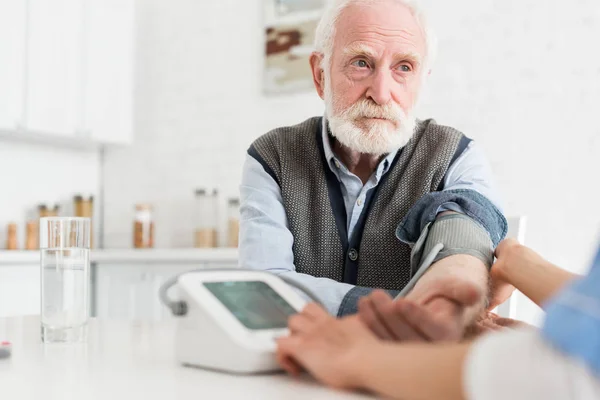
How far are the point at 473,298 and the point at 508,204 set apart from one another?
2.31 m

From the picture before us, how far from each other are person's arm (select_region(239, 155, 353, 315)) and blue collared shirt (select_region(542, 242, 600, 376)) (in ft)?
3.00

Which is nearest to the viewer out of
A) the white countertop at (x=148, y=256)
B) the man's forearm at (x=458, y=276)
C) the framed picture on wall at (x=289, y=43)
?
the man's forearm at (x=458, y=276)

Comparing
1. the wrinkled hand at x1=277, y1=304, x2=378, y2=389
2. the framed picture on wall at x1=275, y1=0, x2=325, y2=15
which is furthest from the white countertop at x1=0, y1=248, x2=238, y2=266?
the wrinkled hand at x1=277, y1=304, x2=378, y2=389

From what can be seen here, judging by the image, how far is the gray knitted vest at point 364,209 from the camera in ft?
5.05

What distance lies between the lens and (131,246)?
4.17 metres

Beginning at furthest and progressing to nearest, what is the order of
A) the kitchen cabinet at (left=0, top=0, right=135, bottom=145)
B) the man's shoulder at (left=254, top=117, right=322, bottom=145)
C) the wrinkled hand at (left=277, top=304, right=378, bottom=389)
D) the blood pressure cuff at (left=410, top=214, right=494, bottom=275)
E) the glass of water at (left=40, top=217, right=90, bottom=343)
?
the kitchen cabinet at (left=0, top=0, right=135, bottom=145) → the man's shoulder at (left=254, top=117, right=322, bottom=145) → the blood pressure cuff at (left=410, top=214, right=494, bottom=275) → the glass of water at (left=40, top=217, right=90, bottom=343) → the wrinkled hand at (left=277, top=304, right=378, bottom=389)

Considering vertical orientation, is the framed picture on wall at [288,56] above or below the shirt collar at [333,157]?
above

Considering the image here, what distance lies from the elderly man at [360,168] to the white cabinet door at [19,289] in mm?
2180

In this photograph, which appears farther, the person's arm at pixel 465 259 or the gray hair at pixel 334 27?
the gray hair at pixel 334 27

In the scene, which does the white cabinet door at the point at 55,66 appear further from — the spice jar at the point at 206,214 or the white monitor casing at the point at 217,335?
the white monitor casing at the point at 217,335

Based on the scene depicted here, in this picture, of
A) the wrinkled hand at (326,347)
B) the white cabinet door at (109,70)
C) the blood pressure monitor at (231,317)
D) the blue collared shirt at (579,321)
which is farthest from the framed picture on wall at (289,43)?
the blue collared shirt at (579,321)

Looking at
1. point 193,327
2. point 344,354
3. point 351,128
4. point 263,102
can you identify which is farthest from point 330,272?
point 263,102

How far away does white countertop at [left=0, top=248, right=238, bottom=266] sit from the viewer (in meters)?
3.32

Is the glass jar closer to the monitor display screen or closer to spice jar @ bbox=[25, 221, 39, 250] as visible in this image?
spice jar @ bbox=[25, 221, 39, 250]
